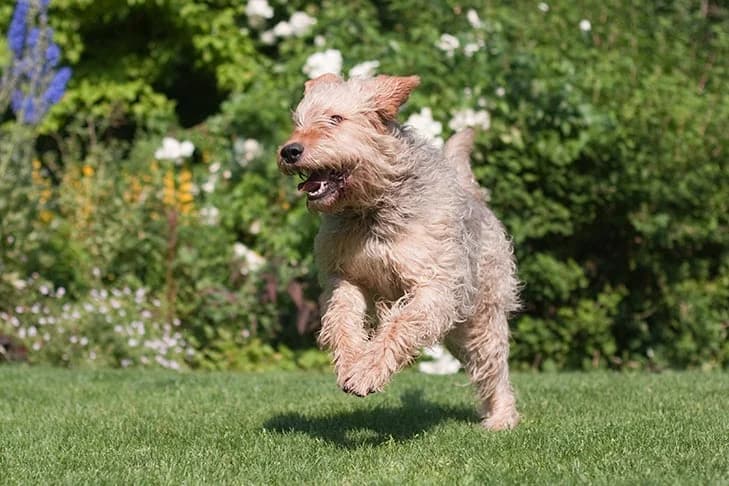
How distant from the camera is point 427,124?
788cm

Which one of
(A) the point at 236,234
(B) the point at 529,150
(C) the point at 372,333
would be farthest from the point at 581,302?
(C) the point at 372,333

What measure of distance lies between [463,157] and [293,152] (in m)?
1.60

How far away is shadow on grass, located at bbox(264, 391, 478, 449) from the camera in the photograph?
15.2 ft

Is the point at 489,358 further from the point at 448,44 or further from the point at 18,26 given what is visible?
the point at 18,26

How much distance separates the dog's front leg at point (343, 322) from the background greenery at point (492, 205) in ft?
12.0

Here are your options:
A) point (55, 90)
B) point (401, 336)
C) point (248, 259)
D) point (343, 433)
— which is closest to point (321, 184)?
point (401, 336)

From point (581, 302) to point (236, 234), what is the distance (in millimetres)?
2973

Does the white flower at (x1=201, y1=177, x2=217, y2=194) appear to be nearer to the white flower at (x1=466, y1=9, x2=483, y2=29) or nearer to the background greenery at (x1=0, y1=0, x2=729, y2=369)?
the background greenery at (x1=0, y1=0, x2=729, y2=369)

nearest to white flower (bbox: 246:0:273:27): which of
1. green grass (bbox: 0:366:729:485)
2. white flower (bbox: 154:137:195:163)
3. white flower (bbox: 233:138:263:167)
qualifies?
white flower (bbox: 154:137:195:163)

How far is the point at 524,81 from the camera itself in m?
8.23

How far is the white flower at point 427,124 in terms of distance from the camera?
7.88 m

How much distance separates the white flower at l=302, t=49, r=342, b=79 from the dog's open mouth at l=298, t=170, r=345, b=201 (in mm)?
4108

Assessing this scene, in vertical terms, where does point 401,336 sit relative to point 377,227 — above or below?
below

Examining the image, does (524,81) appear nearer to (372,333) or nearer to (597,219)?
(597,219)
